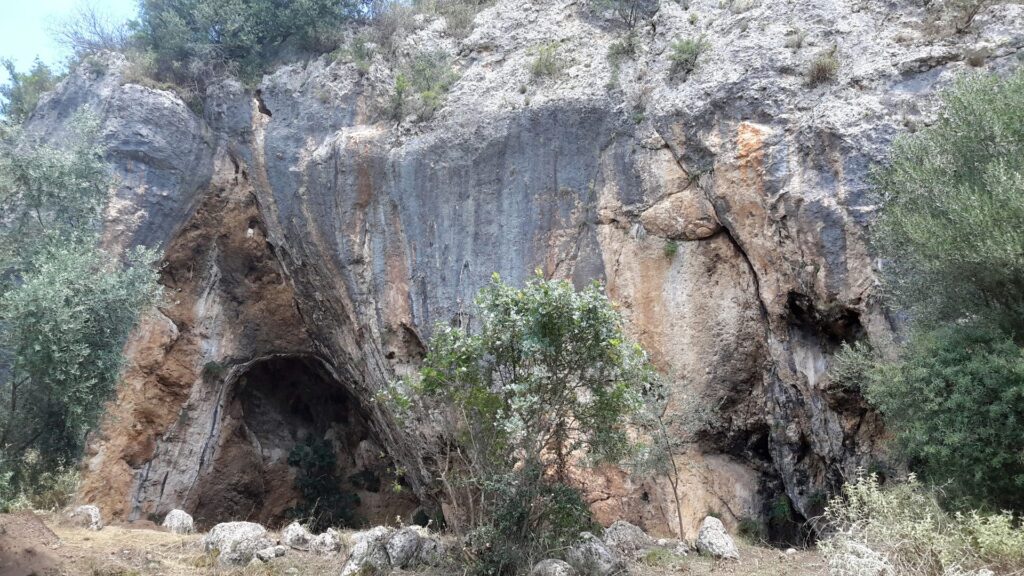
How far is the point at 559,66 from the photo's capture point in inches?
577

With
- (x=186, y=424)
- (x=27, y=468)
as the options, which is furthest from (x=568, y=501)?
(x=186, y=424)

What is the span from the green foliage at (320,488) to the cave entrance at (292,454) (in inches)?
1.0

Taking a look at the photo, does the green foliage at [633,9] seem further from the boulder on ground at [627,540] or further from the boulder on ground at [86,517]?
the boulder on ground at [86,517]

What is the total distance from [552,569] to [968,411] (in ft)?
→ 15.6

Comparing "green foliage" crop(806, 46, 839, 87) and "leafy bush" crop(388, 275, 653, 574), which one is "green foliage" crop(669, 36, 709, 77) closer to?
"green foliage" crop(806, 46, 839, 87)

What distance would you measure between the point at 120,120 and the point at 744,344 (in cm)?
1308

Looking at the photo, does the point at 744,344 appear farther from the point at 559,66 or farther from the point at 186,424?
the point at 186,424

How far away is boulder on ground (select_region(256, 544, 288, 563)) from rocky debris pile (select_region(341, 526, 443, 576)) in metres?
1.24

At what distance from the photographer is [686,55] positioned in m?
13.3

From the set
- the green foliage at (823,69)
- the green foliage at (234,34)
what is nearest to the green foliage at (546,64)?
the green foliage at (823,69)

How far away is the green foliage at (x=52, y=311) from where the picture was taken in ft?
30.5

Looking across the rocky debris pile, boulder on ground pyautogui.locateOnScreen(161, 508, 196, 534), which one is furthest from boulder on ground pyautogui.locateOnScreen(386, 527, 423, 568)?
boulder on ground pyautogui.locateOnScreen(161, 508, 196, 534)

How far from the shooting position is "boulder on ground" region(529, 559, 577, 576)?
809 cm

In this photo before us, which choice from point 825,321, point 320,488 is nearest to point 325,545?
point 320,488
